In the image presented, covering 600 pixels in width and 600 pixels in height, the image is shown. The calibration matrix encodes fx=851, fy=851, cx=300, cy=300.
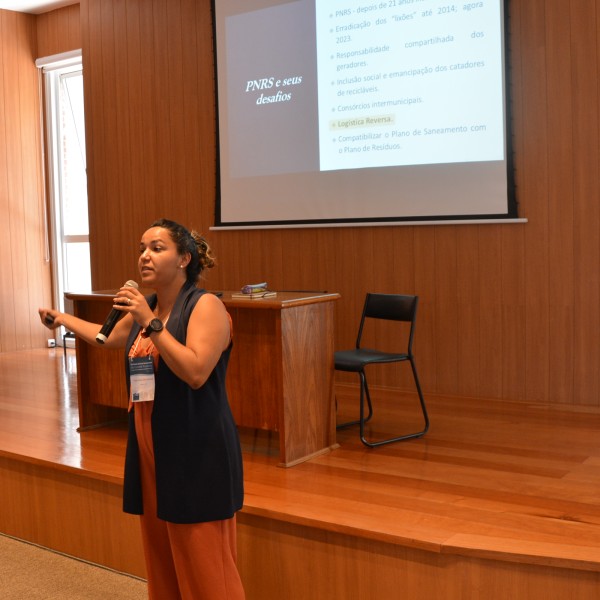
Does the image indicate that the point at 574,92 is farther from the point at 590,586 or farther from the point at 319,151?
the point at 590,586

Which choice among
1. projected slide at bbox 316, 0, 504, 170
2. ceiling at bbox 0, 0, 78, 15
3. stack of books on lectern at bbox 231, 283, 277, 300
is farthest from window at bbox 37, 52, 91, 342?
stack of books on lectern at bbox 231, 283, 277, 300

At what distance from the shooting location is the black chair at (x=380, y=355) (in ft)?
12.9

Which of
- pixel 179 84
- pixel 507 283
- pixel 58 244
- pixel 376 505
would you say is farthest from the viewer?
pixel 58 244

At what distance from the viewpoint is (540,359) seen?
15.7 feet

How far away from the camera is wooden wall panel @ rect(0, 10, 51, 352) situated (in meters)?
7.74

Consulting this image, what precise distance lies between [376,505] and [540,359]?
2061 mm

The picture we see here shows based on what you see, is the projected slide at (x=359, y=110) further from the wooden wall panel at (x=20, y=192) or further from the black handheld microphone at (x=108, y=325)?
the black handheld microphone at (x=108, y=325)

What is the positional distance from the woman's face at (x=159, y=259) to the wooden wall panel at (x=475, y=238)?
2.91m

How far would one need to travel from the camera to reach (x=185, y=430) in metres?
2.23

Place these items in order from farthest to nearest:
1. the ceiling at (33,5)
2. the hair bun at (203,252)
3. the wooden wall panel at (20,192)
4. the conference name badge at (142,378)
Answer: the wooden wall panel at (20,192)
the ceiling at (33,5)
the hair bun at (203,252)
the conference name badge at (142,378)

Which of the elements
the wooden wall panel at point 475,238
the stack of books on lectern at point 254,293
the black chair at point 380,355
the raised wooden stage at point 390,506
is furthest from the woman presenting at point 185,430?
the wooden wall panel at point 475,238

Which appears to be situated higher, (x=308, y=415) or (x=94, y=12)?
(x=94, y=12)

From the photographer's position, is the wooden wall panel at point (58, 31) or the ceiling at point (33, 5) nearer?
the ceiling at point (33, 5)

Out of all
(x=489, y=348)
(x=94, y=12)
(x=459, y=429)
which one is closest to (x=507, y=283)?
(x=489, y=348)
